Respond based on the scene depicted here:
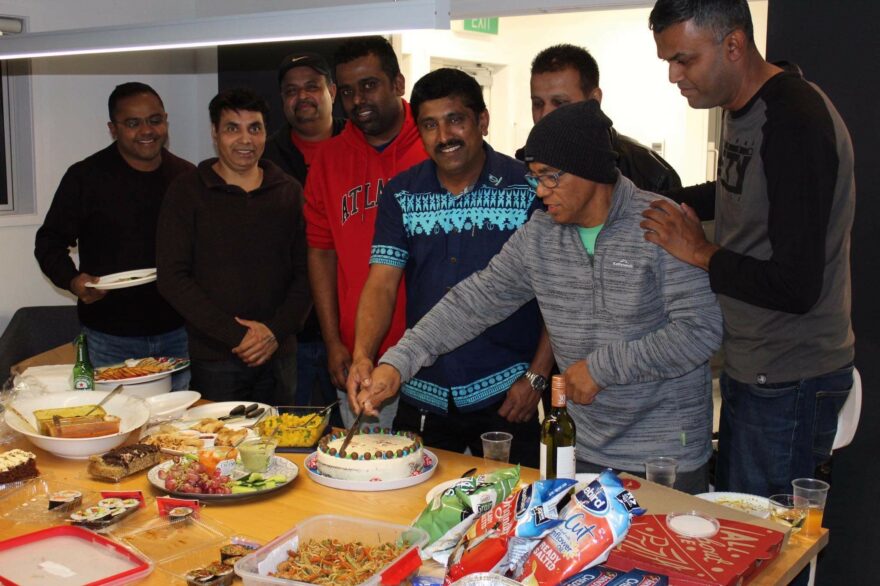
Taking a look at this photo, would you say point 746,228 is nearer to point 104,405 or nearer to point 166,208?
point 104,405

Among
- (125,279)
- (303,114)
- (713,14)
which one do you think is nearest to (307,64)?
(303,114)

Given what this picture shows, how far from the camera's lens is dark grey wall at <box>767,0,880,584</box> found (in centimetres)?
309

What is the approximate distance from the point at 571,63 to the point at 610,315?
1173mm

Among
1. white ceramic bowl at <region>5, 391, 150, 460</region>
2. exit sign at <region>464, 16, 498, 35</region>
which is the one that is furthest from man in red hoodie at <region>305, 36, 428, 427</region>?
exit sign at <region>464, 16, 498, 35</region>

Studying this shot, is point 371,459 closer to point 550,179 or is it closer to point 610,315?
point 610,315

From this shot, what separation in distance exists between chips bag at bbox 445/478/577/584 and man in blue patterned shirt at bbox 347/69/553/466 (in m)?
1.21

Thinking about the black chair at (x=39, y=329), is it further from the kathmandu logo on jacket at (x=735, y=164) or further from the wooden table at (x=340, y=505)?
the kathmandu logo on jacket at (x=735, y=164)

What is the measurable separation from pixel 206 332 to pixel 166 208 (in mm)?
518

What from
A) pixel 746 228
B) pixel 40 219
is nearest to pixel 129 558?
pixel 746 228

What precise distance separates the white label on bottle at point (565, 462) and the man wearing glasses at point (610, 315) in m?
0.32

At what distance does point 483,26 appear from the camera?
7898 millimetres

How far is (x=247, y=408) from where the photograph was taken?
2.82 meters

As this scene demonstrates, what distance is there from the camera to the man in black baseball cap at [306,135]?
13.3ft

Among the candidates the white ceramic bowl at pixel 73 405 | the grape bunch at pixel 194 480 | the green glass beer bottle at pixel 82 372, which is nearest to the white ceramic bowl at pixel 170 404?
the white ceramic bowl at pixel 73 405
